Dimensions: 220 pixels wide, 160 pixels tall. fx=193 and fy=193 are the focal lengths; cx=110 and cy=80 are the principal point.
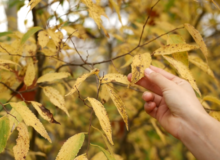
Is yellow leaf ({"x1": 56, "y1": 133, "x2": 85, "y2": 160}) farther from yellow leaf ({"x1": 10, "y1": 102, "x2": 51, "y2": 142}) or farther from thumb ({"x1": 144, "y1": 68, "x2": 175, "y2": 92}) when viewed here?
thumb ({"x1": 144, "y1": 68, "x2": 175, "y2": 92})

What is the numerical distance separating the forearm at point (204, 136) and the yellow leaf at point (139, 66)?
0.20 m

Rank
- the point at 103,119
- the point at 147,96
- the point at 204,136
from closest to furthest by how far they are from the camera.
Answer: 1. the point at 103,119
2. the point at 204,136
3. the point at 147,96

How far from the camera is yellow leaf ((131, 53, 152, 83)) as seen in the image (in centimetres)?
43

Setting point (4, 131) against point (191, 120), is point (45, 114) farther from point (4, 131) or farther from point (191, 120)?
point (191, 120)

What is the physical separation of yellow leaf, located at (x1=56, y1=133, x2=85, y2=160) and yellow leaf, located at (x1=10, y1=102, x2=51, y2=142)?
0.04 meters

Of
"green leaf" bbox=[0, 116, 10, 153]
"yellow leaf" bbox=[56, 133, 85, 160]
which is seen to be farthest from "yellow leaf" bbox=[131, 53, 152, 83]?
"green leaf" bbox=[0, 116, 10, 153]

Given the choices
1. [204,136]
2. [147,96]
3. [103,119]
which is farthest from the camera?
[147,96]

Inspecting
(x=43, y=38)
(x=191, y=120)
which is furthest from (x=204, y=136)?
(x=43, y=38)

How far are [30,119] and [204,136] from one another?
43cm

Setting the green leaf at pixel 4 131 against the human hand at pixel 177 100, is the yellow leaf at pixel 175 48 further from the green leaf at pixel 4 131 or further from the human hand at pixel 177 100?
the green leaf at pixel 4 131

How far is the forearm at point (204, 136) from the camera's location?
0.48m

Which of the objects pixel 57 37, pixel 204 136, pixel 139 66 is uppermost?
pixel 57 37

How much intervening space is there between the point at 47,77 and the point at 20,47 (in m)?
0.13

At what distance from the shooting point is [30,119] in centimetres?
41
